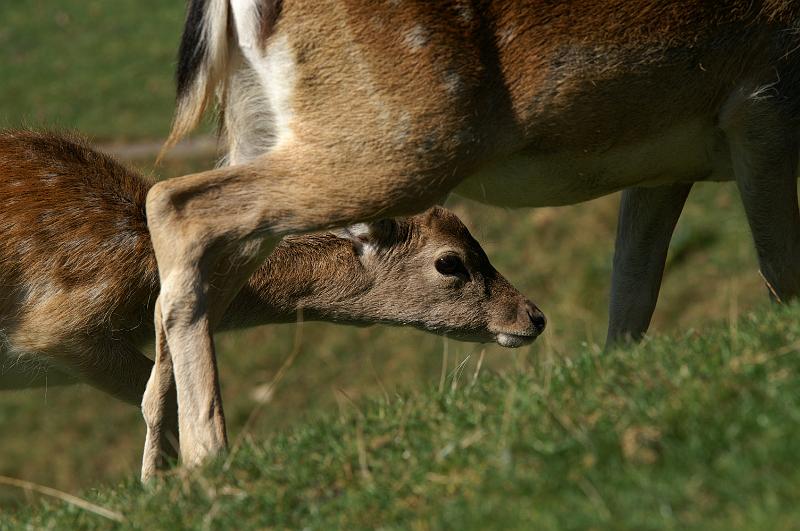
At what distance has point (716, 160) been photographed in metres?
5.56

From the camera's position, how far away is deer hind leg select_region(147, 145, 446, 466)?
4.86 meters

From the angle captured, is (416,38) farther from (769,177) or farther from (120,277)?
(120,277)

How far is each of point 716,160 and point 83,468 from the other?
26.6 ft

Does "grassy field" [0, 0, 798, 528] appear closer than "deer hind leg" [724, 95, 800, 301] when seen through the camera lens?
Yes

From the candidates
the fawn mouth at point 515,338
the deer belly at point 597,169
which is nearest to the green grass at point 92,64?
the fawn mouth at point 515,338

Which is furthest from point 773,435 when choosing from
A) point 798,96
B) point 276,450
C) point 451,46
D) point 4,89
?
point 4,89

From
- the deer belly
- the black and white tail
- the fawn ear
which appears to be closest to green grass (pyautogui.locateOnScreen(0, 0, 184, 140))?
the fawn ear

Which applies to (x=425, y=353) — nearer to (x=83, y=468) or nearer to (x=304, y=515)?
(x=83, y=468)

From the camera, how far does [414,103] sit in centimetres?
482

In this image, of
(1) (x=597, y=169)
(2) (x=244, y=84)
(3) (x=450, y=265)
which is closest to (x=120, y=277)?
(2) (x=244, y=84)

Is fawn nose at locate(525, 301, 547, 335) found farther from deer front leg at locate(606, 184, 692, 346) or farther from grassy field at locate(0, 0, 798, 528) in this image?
grassy field at locate(0, 0, 798, 528)

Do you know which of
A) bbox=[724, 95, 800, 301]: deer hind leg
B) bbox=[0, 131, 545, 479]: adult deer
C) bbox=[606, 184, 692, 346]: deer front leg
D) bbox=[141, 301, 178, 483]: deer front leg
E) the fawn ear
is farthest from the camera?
the fawn ear

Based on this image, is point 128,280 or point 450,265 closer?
point 128,280

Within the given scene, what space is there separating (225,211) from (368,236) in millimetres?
2488
